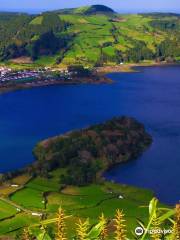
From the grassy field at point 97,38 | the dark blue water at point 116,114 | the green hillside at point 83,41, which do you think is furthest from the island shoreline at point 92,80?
the grassy field at point 97,38

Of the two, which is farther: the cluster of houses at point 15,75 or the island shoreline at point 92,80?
the cluster of houses at point 15,75

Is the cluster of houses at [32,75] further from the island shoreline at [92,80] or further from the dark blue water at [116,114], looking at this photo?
the dark blue water at [116,114]

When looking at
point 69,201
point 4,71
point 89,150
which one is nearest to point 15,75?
point 4,71

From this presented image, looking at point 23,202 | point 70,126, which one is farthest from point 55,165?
point 70,126

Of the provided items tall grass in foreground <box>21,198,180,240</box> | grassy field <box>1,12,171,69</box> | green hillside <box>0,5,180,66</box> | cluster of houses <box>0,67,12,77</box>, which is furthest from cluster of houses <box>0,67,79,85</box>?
tall grass in foreground <box>21,198,180,240</box>

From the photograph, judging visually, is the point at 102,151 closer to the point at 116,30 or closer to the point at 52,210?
the point at 52,210

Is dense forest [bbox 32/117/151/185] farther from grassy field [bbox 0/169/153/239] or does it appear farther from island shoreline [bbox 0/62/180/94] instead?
island shoreline [bbox 0/62/180/94]

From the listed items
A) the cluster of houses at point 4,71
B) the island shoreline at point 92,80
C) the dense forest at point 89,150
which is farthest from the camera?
the cluster of houses at point 4,71
